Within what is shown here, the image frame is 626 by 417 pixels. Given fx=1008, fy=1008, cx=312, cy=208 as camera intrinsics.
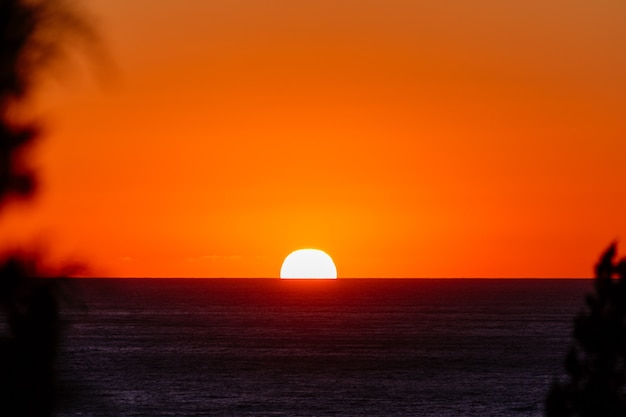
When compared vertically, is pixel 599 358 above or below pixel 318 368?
above

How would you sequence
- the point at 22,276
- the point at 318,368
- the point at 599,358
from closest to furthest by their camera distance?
the point at 22,276, the point at 599,358, the point at 318,368

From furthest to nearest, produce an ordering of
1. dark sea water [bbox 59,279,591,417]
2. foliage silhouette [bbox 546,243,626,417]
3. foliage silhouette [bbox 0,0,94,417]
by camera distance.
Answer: dark sea water [bbox 59,279,591,417] < foliage silhouette [bbox 546,243,626,417] < foliage silhouette [bbox 0,0,94,417]

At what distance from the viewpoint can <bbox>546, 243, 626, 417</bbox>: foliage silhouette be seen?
2303cm

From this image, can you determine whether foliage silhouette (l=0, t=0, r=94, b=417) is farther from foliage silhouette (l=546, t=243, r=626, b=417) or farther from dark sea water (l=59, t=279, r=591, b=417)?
dark sea water (l=59, t=279, r=591, b=417)

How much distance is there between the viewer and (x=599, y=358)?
23.4m

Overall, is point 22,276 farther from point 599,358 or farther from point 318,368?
point 318,368

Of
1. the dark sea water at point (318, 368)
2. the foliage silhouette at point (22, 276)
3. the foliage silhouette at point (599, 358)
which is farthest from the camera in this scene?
the dark sea water at point (318, 368)

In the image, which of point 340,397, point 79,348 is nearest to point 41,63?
point 340,397

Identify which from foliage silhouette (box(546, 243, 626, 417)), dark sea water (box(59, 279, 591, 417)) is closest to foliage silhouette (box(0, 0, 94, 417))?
foliage silhouette (box(546, 243, 626, 417))

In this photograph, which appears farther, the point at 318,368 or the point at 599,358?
the point at 318,368

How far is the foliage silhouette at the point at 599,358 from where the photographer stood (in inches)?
907

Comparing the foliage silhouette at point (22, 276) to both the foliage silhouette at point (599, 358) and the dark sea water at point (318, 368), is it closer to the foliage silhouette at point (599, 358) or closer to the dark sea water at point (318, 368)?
the foliage silhouette at point (599, 358)

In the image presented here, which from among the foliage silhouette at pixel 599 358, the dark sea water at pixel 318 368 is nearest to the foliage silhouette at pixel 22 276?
the foliage silhouette at pixel 599 358

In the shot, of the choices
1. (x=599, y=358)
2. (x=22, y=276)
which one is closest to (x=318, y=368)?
(x=599, y=358)
